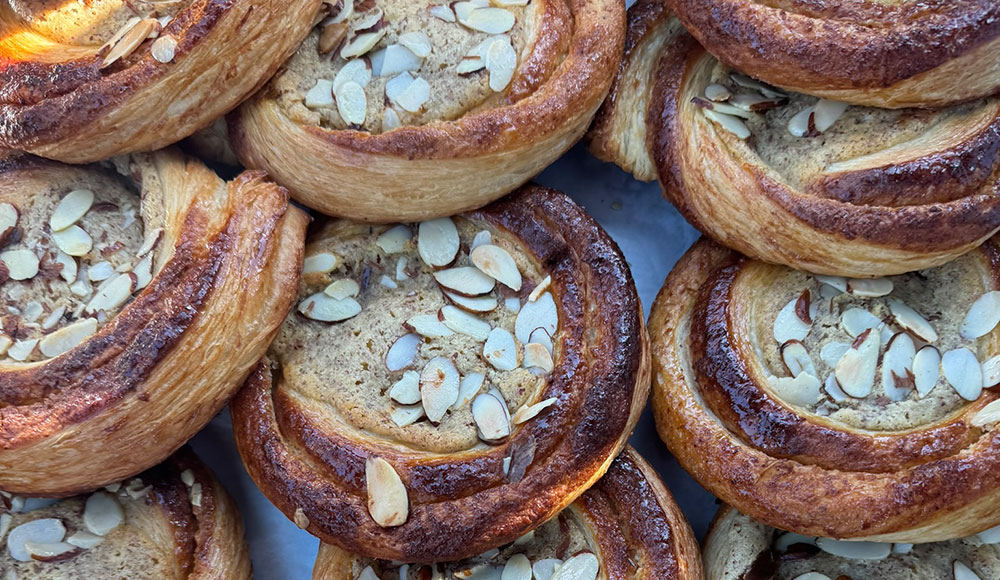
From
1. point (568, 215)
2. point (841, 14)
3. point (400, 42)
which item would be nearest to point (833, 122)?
point (841, 14)

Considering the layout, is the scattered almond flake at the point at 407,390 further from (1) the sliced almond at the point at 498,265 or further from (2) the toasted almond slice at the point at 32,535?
(2) the toasted almond slice at the point at 32,535

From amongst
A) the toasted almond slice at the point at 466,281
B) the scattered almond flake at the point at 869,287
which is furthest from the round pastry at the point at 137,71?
the scattered almond flake at the point at 869,287

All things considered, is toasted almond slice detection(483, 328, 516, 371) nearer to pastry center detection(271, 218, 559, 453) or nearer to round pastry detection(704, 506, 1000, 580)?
pastry center detection(271, 218, 559, 453)

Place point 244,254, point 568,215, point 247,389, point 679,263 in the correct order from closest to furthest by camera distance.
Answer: point 244,254 → point 247,389 → point 568,215 → point 679,263

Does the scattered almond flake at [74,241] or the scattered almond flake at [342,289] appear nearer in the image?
the scattered almond flake at [74,241]

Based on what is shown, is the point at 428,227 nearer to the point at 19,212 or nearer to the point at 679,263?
the point at 679,263

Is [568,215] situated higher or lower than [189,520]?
higher
